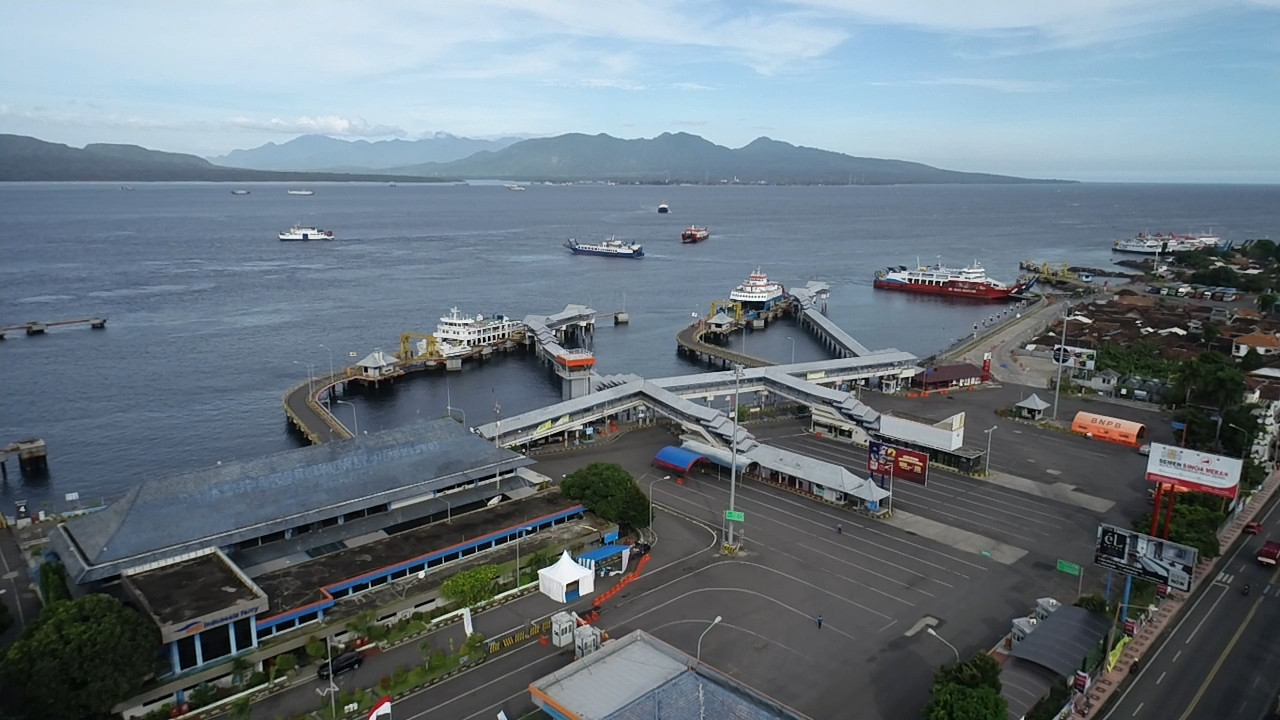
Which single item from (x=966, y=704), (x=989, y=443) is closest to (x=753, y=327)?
(x=989, y=443)

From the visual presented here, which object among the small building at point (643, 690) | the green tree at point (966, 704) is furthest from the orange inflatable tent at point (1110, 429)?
the small building at point (643, 690)

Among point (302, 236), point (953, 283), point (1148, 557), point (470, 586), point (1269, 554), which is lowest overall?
point (1269, 554)

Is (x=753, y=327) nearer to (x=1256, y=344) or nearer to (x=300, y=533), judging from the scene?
(x=1256, y=344)

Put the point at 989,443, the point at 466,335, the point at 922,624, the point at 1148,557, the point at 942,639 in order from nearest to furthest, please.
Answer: the point at 1148,557 < the point at 942,639 < the point at 922,624 < the point at 989,443 < the point at 466,335

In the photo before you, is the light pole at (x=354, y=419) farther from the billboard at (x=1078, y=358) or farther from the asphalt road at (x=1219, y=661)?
the billboard at (x=1078, y=358)

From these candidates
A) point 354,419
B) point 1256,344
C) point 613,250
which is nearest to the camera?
point 354,419

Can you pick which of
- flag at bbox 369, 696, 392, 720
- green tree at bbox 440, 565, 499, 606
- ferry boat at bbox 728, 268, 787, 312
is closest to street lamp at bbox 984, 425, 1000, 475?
green tree at bbox 440, 565, 499, 606

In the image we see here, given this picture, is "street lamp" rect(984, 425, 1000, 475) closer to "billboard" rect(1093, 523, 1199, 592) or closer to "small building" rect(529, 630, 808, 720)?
"billboard" rect(1093, 523, 1199, 592)
